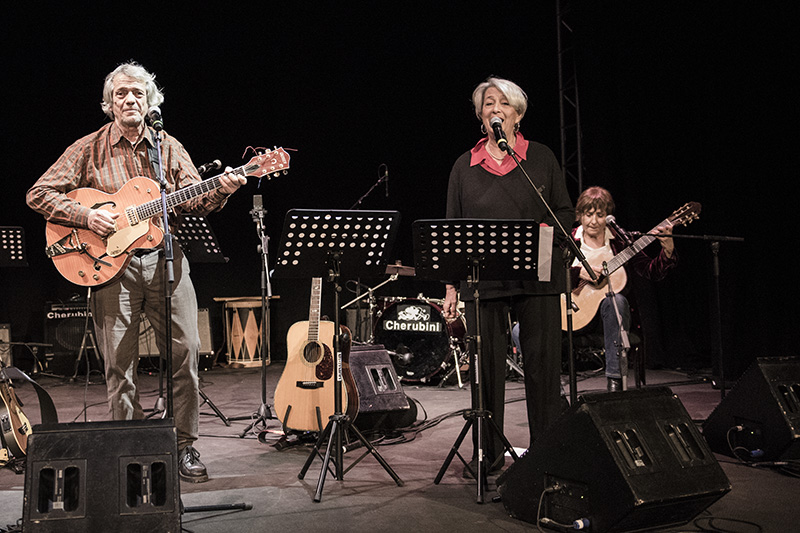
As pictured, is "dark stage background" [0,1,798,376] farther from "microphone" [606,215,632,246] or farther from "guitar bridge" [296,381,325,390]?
"guitar bridge" [296,381,325,390]

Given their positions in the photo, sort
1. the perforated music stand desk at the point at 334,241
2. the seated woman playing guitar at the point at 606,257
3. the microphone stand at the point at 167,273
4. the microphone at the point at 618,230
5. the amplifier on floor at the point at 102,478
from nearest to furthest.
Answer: the amplifier on floor at the point at 102,478
the microphone stand at the point at 167,273
the perforated music stand desk at the point at 334,241
the microphone at the point at 618,230
the seated woman playing guitar at the point at 606,257

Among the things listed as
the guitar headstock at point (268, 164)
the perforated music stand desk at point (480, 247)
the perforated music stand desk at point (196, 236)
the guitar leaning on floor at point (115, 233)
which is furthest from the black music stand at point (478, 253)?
the perforated music stand desk at point (196, 236)

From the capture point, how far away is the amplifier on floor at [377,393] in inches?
179

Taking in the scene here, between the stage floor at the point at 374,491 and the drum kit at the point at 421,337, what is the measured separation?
63.6 inches

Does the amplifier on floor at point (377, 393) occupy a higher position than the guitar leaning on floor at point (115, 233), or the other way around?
the guitar leaning on floor at point (115, 233)

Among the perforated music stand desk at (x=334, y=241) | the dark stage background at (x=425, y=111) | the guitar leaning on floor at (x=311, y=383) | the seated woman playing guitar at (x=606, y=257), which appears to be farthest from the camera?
the dark stage background at (x=425, y=111)

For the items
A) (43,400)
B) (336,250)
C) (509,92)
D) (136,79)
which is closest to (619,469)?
(336,250)

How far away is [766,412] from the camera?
11.3ft

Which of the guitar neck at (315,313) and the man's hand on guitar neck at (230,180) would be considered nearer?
the man's hand on guitar neck at (230,180)

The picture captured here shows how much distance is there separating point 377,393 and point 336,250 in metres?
1.59

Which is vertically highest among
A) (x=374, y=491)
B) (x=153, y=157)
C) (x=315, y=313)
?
(x=153, y=157)

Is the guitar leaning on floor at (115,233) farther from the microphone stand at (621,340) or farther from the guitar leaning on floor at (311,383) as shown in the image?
the microphone stand at (621,340)

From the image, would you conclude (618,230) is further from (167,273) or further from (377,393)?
(167,273)

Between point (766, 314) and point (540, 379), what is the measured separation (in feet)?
12.4
